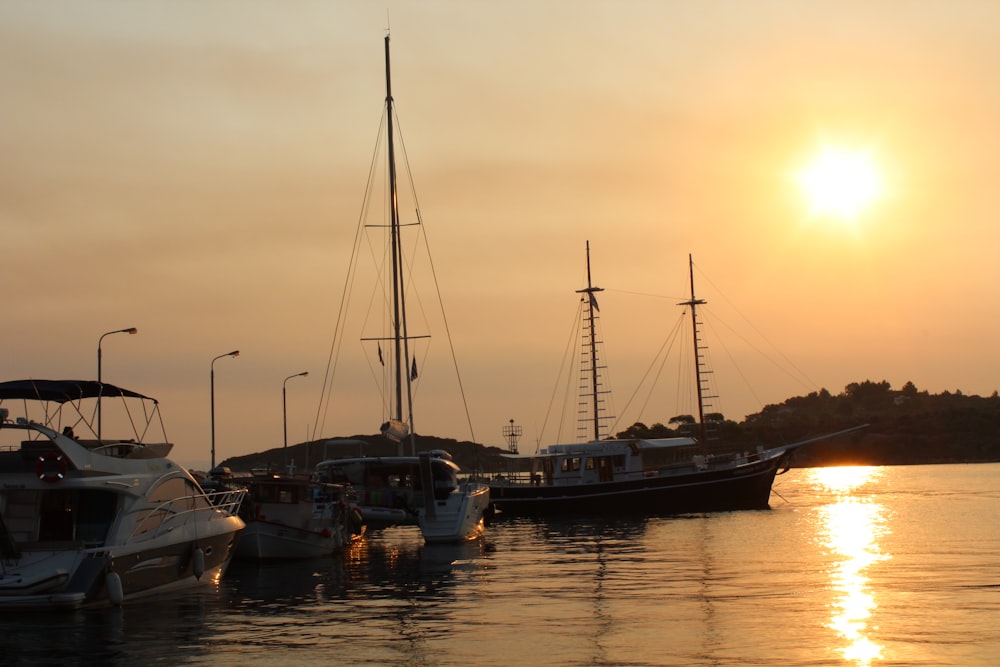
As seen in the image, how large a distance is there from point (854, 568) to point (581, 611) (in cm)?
1324

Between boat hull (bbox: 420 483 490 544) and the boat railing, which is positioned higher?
the boat railing

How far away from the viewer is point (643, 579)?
3356 cm

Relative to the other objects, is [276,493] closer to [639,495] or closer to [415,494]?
[415,494]

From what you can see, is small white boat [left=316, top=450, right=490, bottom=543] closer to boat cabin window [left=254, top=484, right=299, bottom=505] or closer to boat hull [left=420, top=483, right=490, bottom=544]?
boat hull [left=420, top=483, right=490, bottom=544]

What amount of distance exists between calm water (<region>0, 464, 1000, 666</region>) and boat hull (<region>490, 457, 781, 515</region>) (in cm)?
2163

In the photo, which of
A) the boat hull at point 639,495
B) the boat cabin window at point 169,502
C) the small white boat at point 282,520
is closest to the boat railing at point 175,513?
the boat cabin window at point 169,502

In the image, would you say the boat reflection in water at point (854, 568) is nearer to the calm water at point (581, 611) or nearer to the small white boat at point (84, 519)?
the calm water at point (581, 611)

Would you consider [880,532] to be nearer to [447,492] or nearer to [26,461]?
[447,492]

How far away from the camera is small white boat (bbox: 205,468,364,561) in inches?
1603

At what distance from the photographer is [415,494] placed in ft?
181

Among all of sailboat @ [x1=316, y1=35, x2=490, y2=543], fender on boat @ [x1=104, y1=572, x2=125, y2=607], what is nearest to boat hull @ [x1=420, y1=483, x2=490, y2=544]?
sailboat @ [x1=316, y1=35, x2=490, y2=543]

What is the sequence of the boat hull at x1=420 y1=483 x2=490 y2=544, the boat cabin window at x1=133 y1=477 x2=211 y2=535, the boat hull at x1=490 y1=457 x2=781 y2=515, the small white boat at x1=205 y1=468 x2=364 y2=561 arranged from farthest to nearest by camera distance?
the boat hull at x1=490 y1=457 x2=781 y2=515
the boat hull at x1=420 y1=483 x2=490 y2=544
the small white boat at x1=205 y1=468 x2=364 y2=561
the boat cabin window at x1=133 y1=477 x2=211 y2=535

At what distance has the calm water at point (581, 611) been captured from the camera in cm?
2162

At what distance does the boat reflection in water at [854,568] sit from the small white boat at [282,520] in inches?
753
